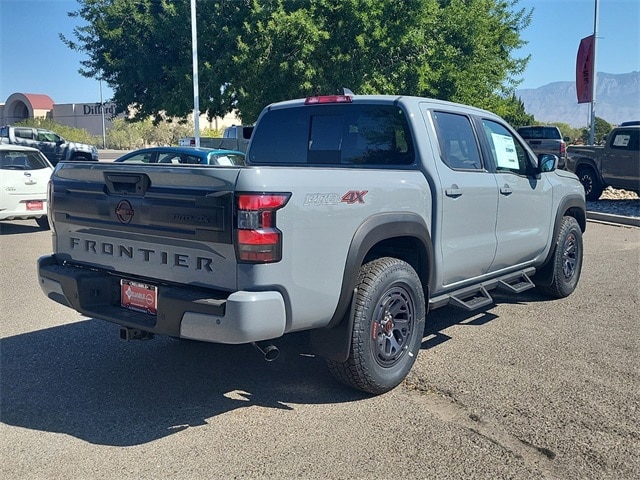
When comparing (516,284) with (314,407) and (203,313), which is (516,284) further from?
(203,313)

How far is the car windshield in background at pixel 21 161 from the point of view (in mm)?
11259

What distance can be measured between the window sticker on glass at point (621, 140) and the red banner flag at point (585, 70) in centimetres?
863

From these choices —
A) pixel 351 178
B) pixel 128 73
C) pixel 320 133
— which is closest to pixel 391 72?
pixel 128 73

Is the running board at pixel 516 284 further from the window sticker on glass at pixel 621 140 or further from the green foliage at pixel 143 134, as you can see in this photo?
the green foliage at pixel 143 134

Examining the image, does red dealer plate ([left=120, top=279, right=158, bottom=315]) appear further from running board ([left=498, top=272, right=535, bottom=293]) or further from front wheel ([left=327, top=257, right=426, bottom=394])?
running board ([left=498, top=272, right=535, bottom=293])

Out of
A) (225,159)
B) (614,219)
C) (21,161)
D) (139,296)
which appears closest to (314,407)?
(139,296)

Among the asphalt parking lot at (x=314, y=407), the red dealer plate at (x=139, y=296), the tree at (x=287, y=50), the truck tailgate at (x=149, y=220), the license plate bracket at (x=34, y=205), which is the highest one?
the tree at (x=287, y=50)

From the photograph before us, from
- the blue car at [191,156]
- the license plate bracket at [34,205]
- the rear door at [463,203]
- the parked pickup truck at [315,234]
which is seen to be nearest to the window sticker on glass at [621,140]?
the blue car at [191,156]

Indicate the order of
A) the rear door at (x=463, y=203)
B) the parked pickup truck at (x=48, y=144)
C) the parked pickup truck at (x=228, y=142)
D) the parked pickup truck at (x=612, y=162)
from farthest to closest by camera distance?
the parked pickup truck at (x=48, y=144), the parked pickup truck at (x=228, y=142), the parked pickup truck at (x=612, y=162), the rear door at (x=463, y=203)

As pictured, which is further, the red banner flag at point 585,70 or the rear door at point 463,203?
the red banner flag at point 585,70

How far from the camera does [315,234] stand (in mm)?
3637

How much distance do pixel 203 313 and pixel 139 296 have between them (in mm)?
691

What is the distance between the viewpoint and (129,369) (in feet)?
15.5

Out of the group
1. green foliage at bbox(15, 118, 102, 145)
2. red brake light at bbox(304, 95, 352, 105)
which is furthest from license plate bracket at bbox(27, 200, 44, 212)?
Result: green foliage at bbox(15, 118, 102, 145)
